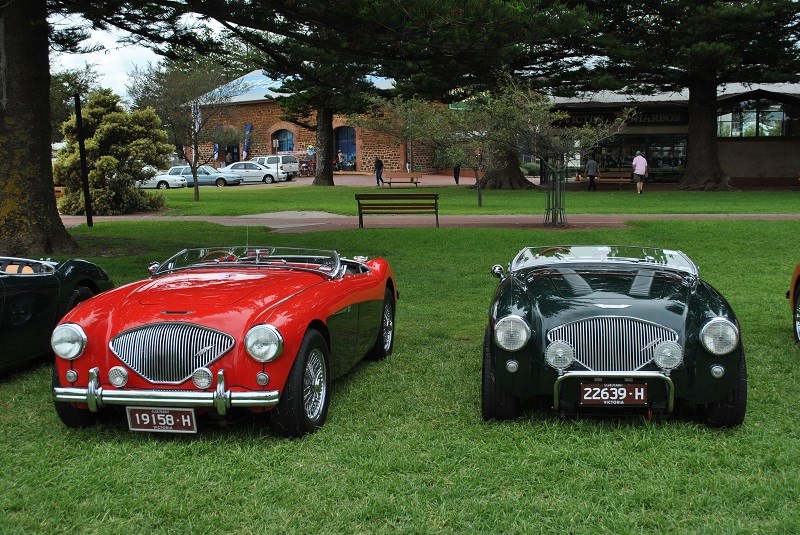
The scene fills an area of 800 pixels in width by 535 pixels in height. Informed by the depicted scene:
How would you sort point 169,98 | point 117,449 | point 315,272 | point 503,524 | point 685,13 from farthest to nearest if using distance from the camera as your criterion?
point 169,98 → point 685,13 → point 315,272 → point 117,449 → point 503,524

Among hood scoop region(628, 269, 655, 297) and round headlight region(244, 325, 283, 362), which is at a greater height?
hood scoop region(628, 269, 655, 297)

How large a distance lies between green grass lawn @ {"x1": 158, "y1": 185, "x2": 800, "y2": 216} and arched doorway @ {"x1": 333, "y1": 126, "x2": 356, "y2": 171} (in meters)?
24.3

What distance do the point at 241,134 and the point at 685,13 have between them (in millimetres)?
34696

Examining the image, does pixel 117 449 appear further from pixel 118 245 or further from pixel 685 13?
pixel 685 13

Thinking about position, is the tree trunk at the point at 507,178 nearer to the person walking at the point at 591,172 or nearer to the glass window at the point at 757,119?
the person walking at the point at 591,172

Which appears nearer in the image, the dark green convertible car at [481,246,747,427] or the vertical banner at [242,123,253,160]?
the dark green convertible car at [481,246,747,427]

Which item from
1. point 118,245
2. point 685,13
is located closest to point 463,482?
point 118,245

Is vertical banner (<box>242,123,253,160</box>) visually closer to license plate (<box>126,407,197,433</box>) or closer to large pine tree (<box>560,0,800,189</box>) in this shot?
large pine tree (<box>560,0,800,189</box>)

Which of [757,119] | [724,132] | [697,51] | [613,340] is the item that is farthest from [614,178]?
[613,340]

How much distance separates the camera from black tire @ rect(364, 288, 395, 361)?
24.4 feet

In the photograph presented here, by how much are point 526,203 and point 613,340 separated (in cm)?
2352

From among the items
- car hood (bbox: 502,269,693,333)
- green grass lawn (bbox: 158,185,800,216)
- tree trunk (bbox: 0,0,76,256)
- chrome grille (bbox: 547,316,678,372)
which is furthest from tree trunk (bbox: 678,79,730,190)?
chrome grille (bbox: 547,316,678,372)

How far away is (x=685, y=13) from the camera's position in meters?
29.2

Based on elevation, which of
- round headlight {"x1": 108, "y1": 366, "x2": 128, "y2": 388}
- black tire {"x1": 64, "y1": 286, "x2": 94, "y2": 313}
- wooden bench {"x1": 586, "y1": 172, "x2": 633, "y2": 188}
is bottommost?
round headlight {"x1": 108, "y1": 366, "x2": 128, "y2": 388}
